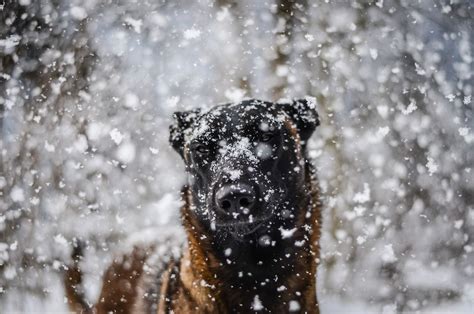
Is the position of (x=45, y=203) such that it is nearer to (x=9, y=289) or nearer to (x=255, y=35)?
(x=9, y=289)

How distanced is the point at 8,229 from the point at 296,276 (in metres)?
4.07

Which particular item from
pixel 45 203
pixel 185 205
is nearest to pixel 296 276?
pixel 185 205

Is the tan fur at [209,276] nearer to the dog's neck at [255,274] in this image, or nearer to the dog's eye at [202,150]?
the dog's neck at [255,274]

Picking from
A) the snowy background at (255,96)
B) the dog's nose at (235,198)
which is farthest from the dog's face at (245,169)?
the snowy background at (255,96)

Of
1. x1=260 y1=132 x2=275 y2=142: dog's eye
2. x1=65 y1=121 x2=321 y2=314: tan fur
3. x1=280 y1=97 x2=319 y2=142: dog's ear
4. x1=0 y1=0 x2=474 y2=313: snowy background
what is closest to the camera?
x1=65 y1=121 x2=321 y2=314: tan fur

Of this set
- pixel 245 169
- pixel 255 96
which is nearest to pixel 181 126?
pixel 245 169

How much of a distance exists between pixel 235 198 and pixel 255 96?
423 centimetres

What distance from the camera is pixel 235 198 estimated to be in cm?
271

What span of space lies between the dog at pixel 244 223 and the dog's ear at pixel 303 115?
141 mm

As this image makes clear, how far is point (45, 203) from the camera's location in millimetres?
5969

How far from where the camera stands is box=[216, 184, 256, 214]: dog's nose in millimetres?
2707

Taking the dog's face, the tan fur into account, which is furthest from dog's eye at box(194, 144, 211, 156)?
the tan fur

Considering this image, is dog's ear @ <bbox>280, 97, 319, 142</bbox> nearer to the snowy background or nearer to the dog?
the dog

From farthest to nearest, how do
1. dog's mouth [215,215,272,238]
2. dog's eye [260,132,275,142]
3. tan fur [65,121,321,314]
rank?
dog's eye [260,132,275,142], tan fur [65,121,321,314], dog's mouth [215,215,272,238]
